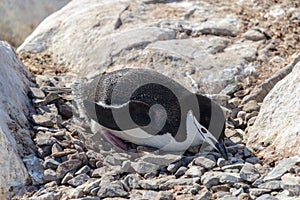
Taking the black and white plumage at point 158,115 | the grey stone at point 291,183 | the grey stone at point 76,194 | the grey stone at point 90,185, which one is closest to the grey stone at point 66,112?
the black and white plumage at point 158,115

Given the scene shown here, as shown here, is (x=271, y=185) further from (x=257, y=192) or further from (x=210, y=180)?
(x=210, y=180)

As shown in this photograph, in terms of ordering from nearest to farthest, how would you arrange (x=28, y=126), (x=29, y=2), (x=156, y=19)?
(x=28, y=126), (x=156, y=19), (x=29, y=2)

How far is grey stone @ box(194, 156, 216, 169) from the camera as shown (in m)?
5.32

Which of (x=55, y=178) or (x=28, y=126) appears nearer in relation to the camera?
(x=55, y=178)

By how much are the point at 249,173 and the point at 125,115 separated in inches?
52.6

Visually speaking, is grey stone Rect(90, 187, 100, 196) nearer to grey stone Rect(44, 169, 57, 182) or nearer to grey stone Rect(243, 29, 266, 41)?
grey stone Rect(44, 169, 57, 182)

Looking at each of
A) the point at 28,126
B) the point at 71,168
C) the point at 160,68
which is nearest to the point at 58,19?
the point at 160,68

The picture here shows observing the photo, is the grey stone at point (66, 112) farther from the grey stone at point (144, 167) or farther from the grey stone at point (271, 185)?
the grey stone at point (271, 185)

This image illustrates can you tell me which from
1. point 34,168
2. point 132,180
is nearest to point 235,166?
point 132,180

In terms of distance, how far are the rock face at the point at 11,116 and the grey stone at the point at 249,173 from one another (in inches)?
70.0

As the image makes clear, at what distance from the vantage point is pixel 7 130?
558 cm

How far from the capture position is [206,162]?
536cm

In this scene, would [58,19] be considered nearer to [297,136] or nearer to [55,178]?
[55,178]

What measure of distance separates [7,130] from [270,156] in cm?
226
